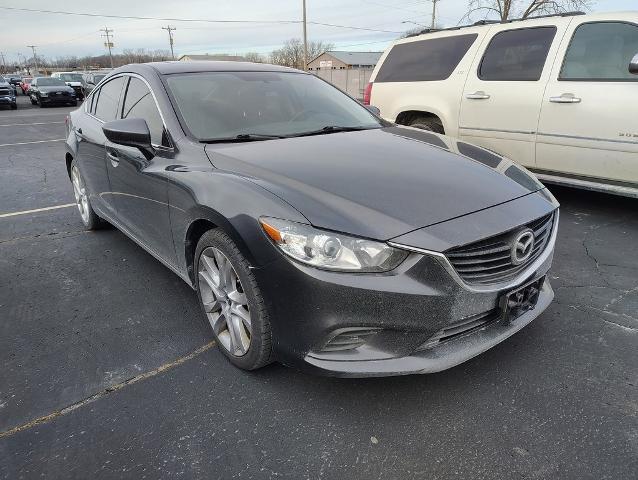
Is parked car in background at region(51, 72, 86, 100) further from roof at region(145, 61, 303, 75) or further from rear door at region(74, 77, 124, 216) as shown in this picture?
roof at region(145, 61, 303, 75)

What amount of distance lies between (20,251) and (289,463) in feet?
11.7

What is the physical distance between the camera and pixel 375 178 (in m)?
2.41

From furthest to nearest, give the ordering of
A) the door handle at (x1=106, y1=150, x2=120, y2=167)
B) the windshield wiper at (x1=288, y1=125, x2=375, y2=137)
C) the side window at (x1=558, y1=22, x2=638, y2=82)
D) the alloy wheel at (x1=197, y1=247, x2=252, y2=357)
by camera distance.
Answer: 1. the side window at (x1=558, y1=22, x2=638, y2=82)
2. the door handle at (x1=106, y1=150, x2=120, y2=167)
3. the windshield wiper at (x1=288, y1=125, x2=375, y2=137)
4. the alloy wheel at (x1=197, y1=247, x2=252, y2=357)

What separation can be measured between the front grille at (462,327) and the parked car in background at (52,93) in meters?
27.8

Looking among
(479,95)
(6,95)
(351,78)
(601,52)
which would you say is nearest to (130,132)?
(479,95)

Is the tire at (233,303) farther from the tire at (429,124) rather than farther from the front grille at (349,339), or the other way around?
the tire at (429,124)

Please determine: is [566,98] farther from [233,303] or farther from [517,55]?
[233,303]

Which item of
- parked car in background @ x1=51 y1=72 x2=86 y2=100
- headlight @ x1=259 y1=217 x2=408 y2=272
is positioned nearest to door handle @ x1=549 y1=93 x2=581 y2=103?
headlight @ x1=259 y1=217 x2=408 y2=272

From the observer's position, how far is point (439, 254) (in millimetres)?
1962

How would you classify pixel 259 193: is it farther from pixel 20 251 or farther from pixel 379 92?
pixel 379 92

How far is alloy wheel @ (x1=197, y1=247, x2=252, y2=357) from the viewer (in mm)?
2412

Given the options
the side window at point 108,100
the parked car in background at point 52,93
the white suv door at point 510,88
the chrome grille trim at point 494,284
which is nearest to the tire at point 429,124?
the white suv door at point 510,88

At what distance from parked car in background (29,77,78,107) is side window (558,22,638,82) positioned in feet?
85.9

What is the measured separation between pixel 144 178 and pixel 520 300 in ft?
7.76
